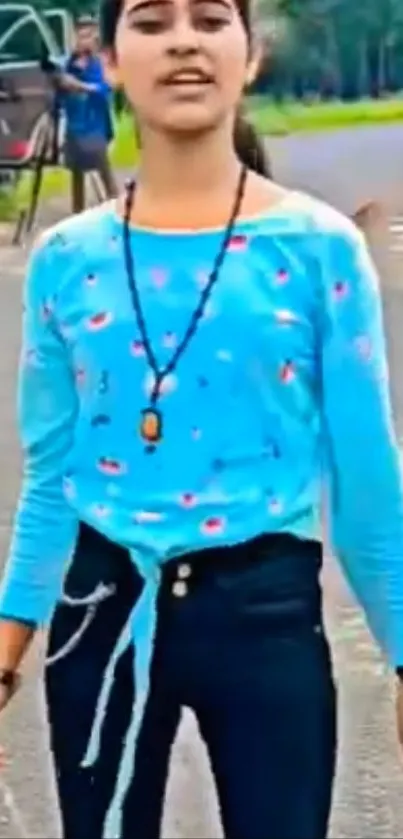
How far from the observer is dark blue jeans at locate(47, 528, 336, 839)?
2.65 meters

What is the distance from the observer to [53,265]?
107 inches

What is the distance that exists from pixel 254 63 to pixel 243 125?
0.29 feet

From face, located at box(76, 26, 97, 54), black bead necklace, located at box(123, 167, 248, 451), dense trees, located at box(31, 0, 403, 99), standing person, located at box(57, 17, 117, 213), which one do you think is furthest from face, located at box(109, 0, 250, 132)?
dense trees, located at box(31, 0, 403, 99)

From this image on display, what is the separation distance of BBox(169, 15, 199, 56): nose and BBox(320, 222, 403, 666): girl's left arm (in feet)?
0.82

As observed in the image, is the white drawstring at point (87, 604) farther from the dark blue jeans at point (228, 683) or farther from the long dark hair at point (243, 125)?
the long dark hair at point (243, 125)

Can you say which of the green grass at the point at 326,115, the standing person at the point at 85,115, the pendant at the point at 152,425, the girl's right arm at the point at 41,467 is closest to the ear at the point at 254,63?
the girl's right arm at the point at 41,467

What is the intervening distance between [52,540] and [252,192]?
438 mm

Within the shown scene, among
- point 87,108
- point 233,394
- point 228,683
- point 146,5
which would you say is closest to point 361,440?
point 233,394

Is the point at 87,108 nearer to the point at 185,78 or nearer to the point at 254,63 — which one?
the point at 254,63

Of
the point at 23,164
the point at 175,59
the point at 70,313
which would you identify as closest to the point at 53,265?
the point at 70,313

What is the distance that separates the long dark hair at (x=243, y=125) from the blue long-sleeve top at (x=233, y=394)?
16 cm

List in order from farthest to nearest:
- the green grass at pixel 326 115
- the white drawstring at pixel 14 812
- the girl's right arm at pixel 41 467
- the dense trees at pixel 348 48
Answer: the green grass at pixel 326 115, the dense trees at pixel 348 48, the white drawstring at pixel 14 812, the girl's right arm at pixel 41 467

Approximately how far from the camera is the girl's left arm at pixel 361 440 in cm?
266

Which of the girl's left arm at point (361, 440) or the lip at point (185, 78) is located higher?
the lip at point (185, 78)
